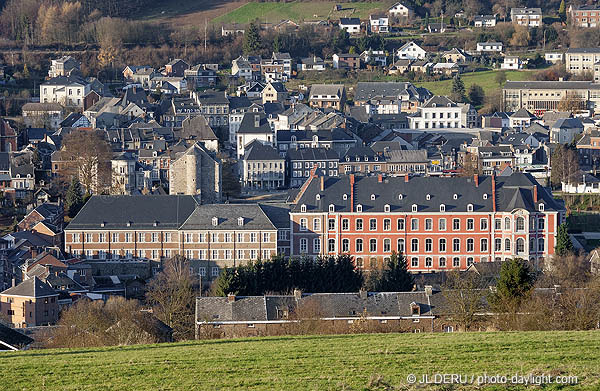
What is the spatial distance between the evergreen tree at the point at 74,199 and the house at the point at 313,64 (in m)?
42.6

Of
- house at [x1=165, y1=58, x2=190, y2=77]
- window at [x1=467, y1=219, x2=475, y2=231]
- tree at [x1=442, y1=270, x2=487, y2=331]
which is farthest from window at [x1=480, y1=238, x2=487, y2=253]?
house at [x1=165, y1=58, x2=190, y2=77]

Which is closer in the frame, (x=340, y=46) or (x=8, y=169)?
(x=8, y=169)

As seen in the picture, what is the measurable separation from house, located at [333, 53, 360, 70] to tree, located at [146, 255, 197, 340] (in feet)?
174

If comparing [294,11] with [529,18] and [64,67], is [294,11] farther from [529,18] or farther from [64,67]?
[64,67]

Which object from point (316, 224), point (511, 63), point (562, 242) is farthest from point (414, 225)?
point (511, 63)

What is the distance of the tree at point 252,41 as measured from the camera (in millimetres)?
103438

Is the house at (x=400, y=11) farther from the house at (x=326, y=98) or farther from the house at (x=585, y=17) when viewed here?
the house at (x=326, y=98)

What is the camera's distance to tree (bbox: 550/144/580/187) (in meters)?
66.9

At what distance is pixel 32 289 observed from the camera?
4269 cm

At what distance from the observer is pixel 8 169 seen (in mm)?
64562

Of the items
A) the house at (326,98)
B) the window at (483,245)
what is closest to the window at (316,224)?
the window at (483,245)

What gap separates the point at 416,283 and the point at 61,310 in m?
13.1

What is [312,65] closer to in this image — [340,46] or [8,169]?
[340,46]

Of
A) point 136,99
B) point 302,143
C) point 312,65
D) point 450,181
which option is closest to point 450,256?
point 450,181
